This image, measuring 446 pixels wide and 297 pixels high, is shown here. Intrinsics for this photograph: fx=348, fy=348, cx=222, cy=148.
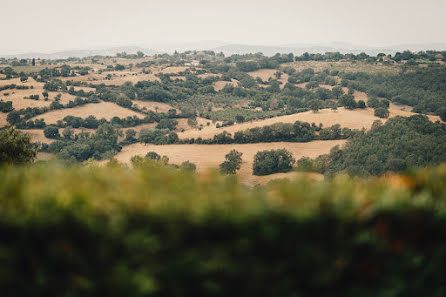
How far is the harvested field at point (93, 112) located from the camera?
264 ft

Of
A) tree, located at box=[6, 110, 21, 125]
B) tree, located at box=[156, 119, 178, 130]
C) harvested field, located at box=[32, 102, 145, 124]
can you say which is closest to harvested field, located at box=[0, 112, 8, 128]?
tree, located at box=[6, 110, 21, 125]

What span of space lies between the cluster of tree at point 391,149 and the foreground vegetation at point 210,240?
39110mm

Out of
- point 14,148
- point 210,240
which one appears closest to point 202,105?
point 14,148

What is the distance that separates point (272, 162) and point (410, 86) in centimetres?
8101

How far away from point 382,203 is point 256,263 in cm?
153

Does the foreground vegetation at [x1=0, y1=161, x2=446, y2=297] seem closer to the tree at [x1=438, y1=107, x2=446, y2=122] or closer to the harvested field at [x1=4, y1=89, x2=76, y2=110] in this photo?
→ the tree at [x1=438, y1=107, x2=446, y2=122]

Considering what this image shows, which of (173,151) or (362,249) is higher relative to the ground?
(362,249)

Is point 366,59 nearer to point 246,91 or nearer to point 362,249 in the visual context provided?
point 246,91

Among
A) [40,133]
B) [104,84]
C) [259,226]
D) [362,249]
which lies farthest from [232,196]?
[104,84]

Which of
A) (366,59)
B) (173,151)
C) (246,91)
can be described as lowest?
(173,151)

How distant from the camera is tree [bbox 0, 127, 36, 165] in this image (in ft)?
57.9

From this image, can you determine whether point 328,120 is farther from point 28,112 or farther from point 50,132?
point 28,112

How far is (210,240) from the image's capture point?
3654 millimetres

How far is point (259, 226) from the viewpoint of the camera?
364cm
